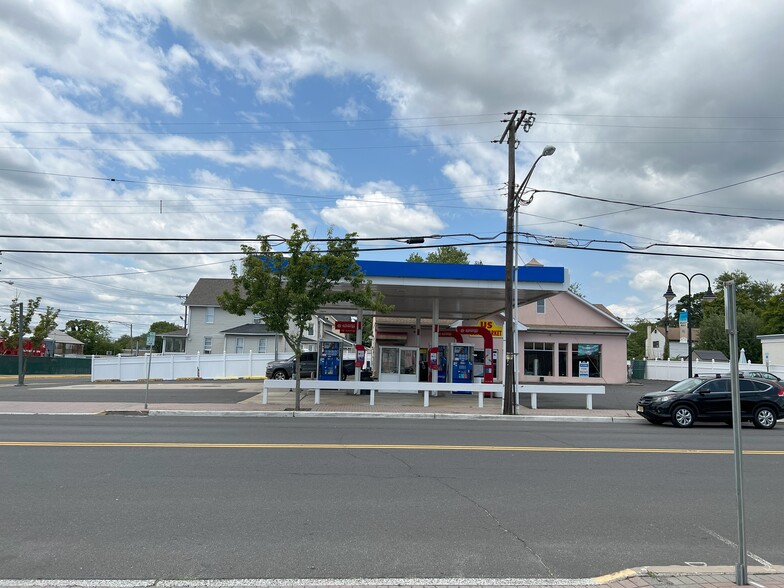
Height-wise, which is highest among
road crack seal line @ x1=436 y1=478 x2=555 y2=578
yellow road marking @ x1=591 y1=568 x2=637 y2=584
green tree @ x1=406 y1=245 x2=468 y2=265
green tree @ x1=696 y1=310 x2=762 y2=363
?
green tree @ x1=406 y1=245 x2=468 y2=265

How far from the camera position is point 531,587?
15.1ft

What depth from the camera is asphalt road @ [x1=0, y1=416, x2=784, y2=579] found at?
5.17m

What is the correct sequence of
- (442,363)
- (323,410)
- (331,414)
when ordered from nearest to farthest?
1. (331,414)
2. (323,410)
3. (442,363)

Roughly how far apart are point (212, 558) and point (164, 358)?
3539 centimetres

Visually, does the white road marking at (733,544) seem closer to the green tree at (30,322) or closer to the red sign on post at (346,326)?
the red sign on post at (346,326)

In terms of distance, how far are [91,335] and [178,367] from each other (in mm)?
78647

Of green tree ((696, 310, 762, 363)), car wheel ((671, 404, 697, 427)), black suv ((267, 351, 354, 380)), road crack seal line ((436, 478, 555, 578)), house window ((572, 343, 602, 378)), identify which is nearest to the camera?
road crack seal line ((436, 478, 555, 578))

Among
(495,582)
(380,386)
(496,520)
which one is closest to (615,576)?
(495,582)

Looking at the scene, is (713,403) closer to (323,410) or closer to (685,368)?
(323,410)

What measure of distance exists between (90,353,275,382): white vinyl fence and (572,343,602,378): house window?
70.3 feet

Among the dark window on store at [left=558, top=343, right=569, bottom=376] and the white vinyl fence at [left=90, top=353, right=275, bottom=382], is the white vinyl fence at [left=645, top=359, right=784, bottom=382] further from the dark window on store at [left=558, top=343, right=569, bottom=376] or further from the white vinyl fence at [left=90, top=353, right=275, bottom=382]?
the white vinyl fence at [left=90, top=353, right=275, bottom=382]

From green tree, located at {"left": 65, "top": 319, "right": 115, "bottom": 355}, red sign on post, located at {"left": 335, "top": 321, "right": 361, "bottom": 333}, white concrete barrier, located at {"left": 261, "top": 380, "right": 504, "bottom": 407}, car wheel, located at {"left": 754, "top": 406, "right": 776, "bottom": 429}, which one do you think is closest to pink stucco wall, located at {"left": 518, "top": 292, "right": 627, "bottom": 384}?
red sign on post, located at {"left": 335, "top": 321, "right": 361, "bottom": 333}

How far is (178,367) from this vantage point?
38.0 meters

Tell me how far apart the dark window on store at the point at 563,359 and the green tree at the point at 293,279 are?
990 inches
